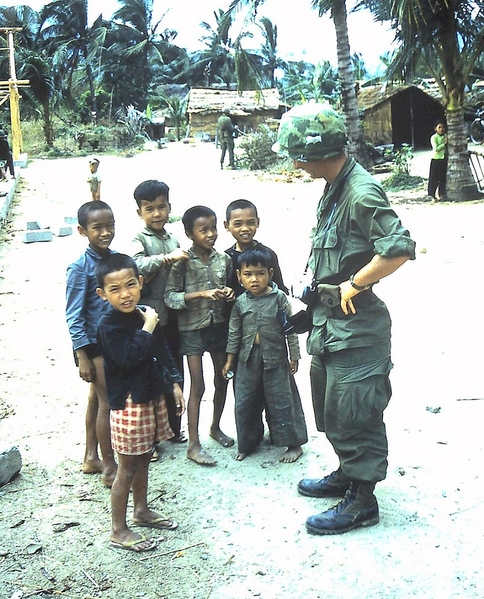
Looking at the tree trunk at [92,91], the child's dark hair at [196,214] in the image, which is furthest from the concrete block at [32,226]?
the tree trunk at [92,91]

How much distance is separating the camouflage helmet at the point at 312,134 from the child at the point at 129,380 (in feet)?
2.83

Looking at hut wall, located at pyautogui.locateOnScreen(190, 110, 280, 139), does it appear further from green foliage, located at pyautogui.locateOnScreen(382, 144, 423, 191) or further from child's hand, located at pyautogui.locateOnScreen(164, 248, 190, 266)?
child's hand, located at pyautogui.locateOnScreen(164, 248, 190, 266)

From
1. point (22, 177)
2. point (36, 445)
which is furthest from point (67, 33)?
point (36, 445)

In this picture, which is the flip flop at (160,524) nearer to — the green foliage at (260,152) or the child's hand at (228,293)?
the child's hand at (228,293)

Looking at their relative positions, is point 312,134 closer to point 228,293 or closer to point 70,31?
point 228,293

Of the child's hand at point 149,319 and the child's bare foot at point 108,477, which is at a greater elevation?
the child's hand at point 149,319

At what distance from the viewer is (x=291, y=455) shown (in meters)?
3.83

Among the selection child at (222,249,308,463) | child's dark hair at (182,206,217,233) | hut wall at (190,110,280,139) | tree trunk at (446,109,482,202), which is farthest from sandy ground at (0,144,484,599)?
hut wall at (190,110,280,139)

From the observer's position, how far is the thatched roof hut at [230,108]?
30.8 m

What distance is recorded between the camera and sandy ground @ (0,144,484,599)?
9.17 feet

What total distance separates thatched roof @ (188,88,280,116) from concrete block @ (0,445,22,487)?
92.3 ft

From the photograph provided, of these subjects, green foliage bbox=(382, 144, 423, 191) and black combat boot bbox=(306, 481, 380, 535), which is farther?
green foliage bbox=(382, 144, 423, 191)

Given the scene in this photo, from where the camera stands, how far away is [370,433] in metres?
3.05

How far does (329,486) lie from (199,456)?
0.80 meters
